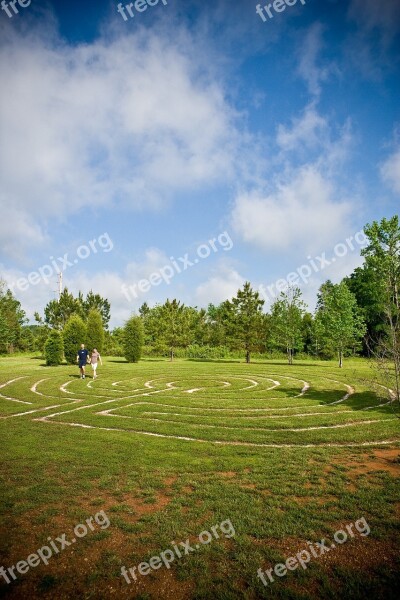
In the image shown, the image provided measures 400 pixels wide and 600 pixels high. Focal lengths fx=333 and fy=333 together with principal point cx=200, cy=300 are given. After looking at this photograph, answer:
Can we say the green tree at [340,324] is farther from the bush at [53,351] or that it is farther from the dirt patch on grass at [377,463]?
the bush at [53,351]

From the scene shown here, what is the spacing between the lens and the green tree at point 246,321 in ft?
152

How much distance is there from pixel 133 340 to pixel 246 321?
15.7 metres

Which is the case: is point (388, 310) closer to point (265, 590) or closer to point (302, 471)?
point (302, 471)

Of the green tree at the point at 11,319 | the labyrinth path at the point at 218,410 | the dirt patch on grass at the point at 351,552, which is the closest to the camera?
the dirt patch on grass at the point at 351,552

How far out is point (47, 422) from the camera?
13242 mm

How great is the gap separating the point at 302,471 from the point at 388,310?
6531 millimetres

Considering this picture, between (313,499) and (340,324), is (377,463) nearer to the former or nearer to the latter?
(313,499)

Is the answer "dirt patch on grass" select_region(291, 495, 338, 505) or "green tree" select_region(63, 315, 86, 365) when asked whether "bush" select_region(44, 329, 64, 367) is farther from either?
"dirt patch on grass" select_region(291, 495, 338, 505)

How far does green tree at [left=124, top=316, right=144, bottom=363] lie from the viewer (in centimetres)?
4431

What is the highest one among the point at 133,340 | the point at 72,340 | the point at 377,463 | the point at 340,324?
the point at 340,324

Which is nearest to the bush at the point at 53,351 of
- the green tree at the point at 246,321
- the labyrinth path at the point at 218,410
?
the labyrinth path at the point at 218,410

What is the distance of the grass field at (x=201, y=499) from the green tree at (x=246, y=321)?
31.3m

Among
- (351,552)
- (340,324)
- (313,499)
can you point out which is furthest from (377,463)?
(340,324)

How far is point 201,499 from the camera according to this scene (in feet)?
23.3
